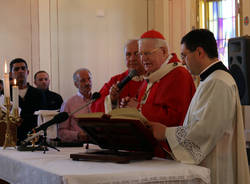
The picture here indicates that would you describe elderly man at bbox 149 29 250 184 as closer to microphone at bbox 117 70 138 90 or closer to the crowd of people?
the crowd of people

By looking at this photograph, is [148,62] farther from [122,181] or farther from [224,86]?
[122,181]

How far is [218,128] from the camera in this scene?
2721mm

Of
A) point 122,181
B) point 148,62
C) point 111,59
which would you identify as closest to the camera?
Result: point 122,181

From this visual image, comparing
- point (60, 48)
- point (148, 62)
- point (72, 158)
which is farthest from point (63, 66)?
point (72, 158)

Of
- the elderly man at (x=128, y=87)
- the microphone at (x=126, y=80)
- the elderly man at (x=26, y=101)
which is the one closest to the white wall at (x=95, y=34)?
the elderly man at (x=26, y=101)

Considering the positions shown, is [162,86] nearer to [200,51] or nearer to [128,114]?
[200,51]

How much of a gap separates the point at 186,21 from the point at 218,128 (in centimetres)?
696

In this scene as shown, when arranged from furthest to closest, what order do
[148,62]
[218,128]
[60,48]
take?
[60,48] → [148,62] → [218,128]

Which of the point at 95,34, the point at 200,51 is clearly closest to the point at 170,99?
the point at 200,51

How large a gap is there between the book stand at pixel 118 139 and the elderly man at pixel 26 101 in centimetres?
167

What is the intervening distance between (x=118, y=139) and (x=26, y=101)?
235 cm

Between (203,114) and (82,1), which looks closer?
(203,114)

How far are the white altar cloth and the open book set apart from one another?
144mm

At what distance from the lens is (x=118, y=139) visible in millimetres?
2883
